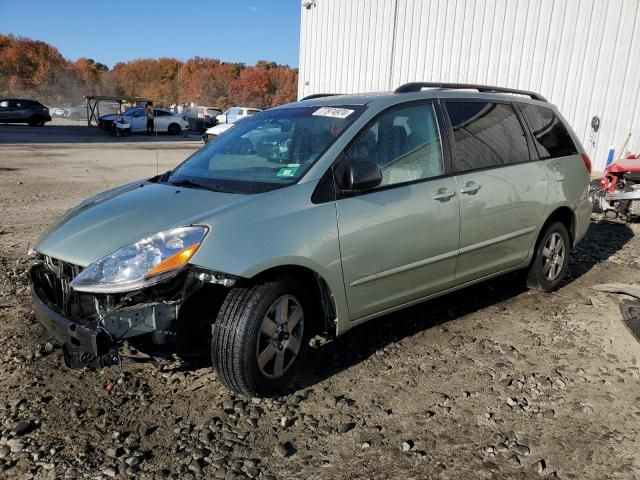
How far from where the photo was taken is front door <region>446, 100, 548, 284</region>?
3.89 metres

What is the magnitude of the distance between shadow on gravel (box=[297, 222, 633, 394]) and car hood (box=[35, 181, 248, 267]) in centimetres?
120

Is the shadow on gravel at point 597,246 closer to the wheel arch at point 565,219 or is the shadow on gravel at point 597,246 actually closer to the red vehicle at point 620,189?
the red vehicle at point 620,189

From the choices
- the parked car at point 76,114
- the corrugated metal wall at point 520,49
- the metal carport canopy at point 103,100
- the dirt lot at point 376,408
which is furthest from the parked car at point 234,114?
the parked car at point 76,114

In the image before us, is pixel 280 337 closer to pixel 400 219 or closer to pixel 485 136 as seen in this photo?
pixel 400 219

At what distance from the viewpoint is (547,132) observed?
4.81 m

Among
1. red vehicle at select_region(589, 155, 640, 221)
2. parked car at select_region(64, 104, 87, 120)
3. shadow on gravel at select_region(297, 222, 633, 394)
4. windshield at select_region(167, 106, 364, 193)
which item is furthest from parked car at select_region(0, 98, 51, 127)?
shadow on gravel at select_region(297, 222, 633, 394)

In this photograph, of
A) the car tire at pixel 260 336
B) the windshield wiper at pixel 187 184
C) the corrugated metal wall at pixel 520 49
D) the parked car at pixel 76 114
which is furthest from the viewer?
the parked car at pixel 76 114

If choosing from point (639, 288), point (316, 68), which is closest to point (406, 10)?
point (316, 68)

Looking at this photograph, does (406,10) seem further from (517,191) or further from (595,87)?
(517,191)

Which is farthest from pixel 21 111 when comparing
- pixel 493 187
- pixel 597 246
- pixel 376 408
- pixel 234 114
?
pixel 376 408

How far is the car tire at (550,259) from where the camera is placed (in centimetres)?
473

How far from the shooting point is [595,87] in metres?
13.5

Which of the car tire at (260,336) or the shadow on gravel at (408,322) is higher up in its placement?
the car tire at (260,336)

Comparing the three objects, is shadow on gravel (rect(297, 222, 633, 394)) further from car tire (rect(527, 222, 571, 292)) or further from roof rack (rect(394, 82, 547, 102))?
roof rack (rect(394, 82, 547, 102))
